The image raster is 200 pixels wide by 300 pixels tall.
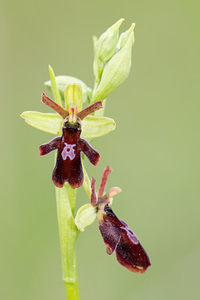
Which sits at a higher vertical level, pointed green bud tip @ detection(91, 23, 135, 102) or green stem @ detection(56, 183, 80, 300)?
pointed green bud tip @ detection(91, 23, 135, 102)

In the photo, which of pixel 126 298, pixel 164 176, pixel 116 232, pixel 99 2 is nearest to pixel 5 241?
pixel 126 298

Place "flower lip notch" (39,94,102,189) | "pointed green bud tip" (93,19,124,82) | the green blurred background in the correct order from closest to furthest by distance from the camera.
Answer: "flower lip notch" (39,94,102,189) → "pointed green bud tip" (93,19,124,82) → the green blurred background

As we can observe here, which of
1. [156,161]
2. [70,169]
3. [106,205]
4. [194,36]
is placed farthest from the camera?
[194,36]

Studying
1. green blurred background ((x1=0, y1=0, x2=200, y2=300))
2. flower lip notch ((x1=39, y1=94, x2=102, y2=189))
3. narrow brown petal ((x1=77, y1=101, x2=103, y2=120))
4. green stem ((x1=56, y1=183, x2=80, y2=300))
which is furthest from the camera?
green blurred background ((x1=0, y1=0, x2=200, y2=300))

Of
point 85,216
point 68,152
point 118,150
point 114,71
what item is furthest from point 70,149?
point 118,150

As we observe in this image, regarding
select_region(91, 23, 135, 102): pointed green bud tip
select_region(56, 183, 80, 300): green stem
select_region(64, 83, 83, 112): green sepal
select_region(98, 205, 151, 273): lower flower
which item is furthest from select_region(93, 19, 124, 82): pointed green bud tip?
select_region(98, 205, 151, 273): lower flower

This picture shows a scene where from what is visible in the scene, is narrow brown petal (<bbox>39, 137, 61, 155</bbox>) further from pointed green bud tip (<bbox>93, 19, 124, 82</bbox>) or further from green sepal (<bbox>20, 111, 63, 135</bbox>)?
pointed green bud tip (<bbox>93, 19, 124, 82</bbox>)

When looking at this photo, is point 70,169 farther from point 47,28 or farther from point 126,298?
point 47,28
